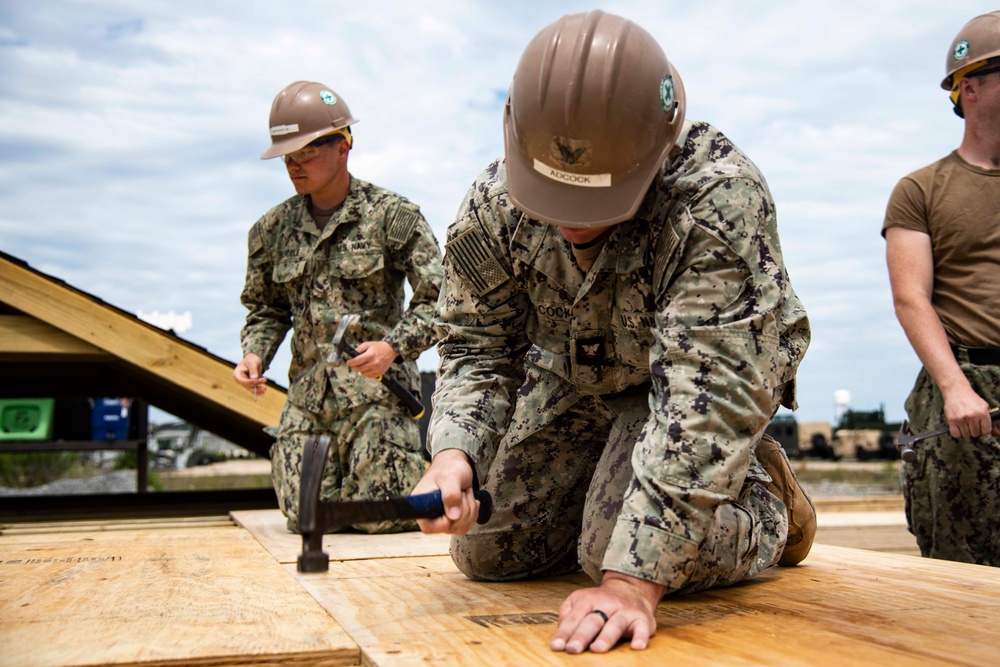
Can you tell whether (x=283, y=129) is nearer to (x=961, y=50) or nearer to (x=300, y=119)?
(x=300, y=119)

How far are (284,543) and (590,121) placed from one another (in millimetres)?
2259

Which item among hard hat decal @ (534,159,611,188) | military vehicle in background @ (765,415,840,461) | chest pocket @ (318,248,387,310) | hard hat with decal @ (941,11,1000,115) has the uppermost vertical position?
hard hat with decal @ (941,11,1000,115)

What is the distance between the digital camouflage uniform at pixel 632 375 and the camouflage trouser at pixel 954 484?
1.00 metres

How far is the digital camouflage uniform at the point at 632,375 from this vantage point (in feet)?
6.07

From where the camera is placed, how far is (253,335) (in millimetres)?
4422

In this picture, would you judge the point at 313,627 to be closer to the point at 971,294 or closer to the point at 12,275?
the point at 971,294

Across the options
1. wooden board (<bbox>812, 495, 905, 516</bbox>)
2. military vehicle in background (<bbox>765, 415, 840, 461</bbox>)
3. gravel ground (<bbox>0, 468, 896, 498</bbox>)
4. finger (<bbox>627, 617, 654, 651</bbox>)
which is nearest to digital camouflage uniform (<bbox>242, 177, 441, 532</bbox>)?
finger (<bbox>627, 617, 654, 651</bbox>)

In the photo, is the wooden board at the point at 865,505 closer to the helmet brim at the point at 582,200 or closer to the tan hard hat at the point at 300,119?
the tan hard hat at the point at 300,119

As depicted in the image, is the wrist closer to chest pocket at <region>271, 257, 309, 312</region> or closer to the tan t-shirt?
the tan t-shirt

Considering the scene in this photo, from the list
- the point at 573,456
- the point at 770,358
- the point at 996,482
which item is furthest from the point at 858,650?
the point at 996,482

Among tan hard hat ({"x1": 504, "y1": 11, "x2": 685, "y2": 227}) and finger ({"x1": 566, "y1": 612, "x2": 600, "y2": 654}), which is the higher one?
tan hard hat ({"x1": 504, "y1": 11, "x2": 685, "y2": 227})

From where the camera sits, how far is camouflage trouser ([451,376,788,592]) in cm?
229

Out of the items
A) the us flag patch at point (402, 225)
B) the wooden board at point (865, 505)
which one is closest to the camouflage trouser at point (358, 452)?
the us flag patch at point (402, 225)

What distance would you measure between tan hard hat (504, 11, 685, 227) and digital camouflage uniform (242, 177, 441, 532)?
225 cm
